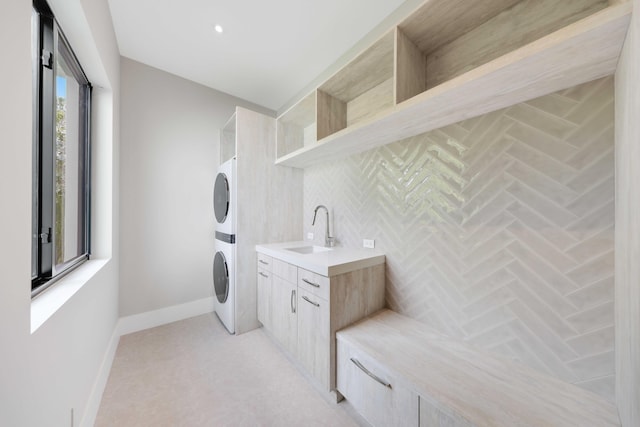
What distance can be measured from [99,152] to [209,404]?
2.18m

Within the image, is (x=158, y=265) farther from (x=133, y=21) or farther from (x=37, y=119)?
(x=133, y=21)

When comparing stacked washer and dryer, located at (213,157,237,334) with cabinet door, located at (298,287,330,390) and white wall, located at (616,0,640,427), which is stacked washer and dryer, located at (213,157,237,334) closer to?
cabinet door, located at (298,287,330,390)

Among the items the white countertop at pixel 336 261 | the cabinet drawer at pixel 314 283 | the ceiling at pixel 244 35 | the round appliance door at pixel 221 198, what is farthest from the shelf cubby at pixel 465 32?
the round appliance door at pixel 221 198

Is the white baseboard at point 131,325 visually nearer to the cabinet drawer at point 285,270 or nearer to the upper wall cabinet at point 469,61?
the cabinet drawer at point 285,270

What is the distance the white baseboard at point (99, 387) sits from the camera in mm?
1318

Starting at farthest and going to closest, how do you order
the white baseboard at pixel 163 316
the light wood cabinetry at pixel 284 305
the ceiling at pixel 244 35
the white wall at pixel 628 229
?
the white baseboard at pixel 163 316, the light wood cabinetry at pixel 284 305, the ceiling at pixel 244 35, the white wall at pixel 628 229

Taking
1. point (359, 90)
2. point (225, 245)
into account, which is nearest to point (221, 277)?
point (225, 245)

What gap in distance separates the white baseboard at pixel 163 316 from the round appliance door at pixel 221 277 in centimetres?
29

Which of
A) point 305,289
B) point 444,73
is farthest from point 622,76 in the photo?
point 305,289

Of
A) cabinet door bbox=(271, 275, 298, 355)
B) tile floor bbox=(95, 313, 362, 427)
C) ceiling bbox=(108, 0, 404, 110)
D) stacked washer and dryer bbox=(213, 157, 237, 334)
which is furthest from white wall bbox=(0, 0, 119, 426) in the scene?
cabinet door bbox=(271, 275, 298, 355)

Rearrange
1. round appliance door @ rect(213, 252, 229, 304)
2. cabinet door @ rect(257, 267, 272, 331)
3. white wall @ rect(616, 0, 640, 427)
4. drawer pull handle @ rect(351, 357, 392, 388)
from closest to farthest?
white wall @ rect(616, 0, 640, 427) < drawer pull handle @ rect(351, 357, 392, 388) < cabinet door @ rect(257, 267, 272, 331) < round appliance door @ rect(213, 252, 229, 304)

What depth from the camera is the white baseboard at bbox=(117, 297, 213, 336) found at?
2430mm

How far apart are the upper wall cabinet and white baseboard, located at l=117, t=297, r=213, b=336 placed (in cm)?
250

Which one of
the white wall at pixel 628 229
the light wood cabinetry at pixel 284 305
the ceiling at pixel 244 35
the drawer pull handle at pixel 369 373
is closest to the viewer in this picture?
the white wall at pixel 628 229
